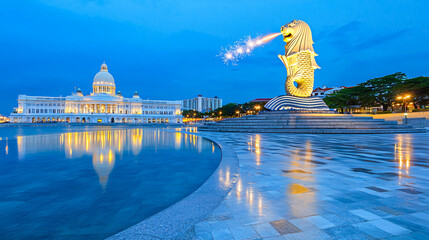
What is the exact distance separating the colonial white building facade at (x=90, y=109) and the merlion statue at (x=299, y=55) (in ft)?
273

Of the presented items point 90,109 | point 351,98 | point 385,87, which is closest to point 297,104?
point 385,87

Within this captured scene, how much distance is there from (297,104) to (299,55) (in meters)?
6.58

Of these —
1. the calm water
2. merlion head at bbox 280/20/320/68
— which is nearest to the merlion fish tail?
merlion head at bbox 280/20/320/68

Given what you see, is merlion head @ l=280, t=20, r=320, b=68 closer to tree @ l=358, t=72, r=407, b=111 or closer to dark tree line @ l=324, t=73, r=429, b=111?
dark tree line @ l=324, t=73, r=429, b=111

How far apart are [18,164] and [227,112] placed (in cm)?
8532

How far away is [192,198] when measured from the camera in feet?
12.8

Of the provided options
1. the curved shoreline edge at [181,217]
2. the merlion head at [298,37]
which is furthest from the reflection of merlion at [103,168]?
the merlion head at [298,37]

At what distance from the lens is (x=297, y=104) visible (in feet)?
95.3

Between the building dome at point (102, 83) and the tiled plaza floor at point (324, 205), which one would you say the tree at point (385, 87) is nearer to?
the tiled plaza floor at point (324, 205)

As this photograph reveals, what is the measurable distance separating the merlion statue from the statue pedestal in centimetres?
139

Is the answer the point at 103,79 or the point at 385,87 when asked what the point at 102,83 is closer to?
the point at 103,79

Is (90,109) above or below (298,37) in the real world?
below

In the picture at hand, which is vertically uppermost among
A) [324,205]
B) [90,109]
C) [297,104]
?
[90,109]

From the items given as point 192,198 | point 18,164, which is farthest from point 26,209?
point 18,164
